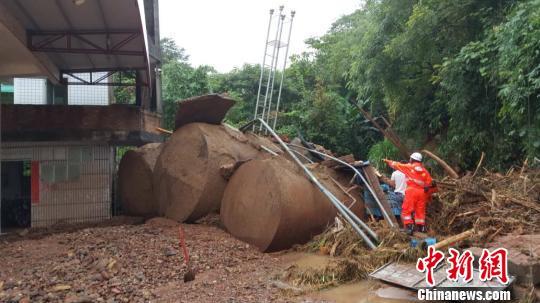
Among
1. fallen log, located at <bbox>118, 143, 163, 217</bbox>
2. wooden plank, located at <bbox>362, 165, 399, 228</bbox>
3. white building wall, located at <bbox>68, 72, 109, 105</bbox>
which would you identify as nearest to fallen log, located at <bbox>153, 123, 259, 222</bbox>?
fallen log, located at <bbox>118, 143, 163, 217</bbox>

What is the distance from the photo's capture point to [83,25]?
32.0 feet

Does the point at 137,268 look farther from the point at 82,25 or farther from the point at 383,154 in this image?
the point at 383,154

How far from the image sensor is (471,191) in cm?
720

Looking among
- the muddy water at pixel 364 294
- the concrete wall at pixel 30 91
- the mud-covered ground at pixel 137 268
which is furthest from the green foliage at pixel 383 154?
the concrete wall at pixel 30 91

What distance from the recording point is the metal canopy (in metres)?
8.70

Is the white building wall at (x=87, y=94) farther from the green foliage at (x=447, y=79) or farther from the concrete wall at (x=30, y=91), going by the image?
the green foliage at (x=447, y=79)

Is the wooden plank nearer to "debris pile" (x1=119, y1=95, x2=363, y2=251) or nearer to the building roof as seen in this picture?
"debris pile" (x1=119, y1=95, x2=363, y2=251)

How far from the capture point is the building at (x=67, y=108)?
9.22 meters

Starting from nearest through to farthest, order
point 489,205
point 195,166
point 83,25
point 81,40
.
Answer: point 489,205 < point 195,166 < point 83,25 < point 81,40

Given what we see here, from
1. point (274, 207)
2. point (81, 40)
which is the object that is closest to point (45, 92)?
point (81, 40)

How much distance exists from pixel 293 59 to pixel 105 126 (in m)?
13.5

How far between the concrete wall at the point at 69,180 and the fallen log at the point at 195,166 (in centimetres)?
319

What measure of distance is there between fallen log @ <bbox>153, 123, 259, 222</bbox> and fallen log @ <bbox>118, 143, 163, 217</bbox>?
1.48 m

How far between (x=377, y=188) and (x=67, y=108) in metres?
7.90
